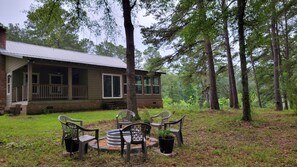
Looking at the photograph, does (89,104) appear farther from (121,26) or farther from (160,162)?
(160,162)

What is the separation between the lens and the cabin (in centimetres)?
1342

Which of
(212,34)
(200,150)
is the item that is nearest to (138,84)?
(212,34)

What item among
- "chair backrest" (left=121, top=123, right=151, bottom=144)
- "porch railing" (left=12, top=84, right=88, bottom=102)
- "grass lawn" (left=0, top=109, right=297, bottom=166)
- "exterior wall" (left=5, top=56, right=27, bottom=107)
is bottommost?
"grass lawn" (left=0, top=109, right=297, bottom=166)

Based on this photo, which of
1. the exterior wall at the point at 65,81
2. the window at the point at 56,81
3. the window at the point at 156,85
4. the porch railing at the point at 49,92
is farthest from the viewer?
the window at the point at 156,85

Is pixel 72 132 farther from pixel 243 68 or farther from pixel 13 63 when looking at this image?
pixel 13 63

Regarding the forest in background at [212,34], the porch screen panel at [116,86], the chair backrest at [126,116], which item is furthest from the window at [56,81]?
the chair backrest at [126,116]

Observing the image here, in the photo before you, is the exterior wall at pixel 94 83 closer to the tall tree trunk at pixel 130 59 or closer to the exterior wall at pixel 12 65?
the exterior wall at pixel 12 65

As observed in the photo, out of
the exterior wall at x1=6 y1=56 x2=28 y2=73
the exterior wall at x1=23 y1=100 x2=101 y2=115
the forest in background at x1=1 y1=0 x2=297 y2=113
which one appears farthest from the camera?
the exterior wall at x1=6 y1=56 x2=28 y2=73

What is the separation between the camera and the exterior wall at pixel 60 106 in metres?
12.7

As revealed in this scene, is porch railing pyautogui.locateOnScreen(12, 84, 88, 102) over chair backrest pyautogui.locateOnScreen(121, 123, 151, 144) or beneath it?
over

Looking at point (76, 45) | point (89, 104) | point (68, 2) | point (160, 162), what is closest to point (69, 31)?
point (68, 2)

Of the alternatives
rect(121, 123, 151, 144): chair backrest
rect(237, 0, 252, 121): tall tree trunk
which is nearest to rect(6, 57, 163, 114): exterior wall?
rect(237, 0, 252, 121): tall tree trunk

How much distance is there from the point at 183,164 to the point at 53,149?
3.19 meters

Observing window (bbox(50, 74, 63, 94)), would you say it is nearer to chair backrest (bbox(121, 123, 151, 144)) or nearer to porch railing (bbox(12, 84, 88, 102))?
porch railing (bbox(12, 84, 88, 102))
